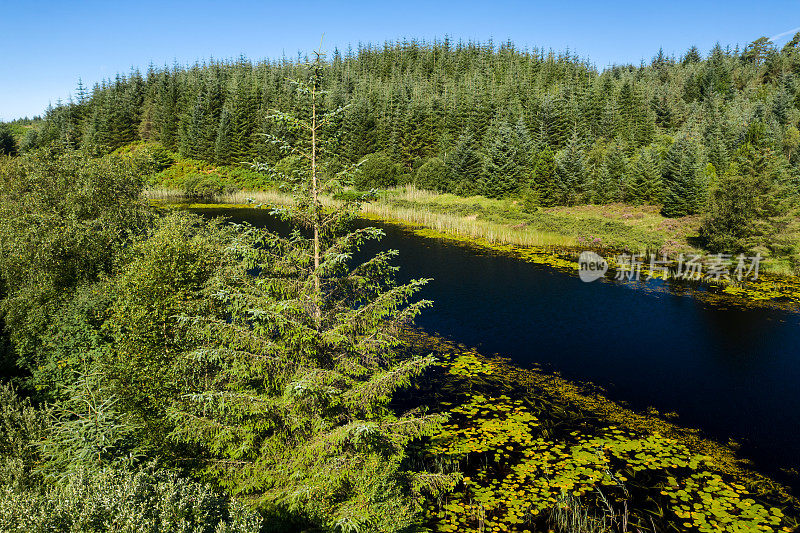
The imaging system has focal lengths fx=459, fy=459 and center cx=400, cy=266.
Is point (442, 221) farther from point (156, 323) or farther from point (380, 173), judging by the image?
point (156, 323)

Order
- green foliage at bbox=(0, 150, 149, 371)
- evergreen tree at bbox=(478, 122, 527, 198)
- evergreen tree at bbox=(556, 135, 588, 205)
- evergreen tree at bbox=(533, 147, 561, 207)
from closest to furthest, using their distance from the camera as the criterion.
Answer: green foliage at bbox=(0, 150, 149, 371) → evergreen tree at bbox=(533, 147, 561, 207) → evergreen tree at bbox=(556, 135, 588, 205) → evergreen tree at bbox=(478, 122, 527, 198)

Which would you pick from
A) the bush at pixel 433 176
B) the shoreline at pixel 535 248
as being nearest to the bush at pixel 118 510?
the shoreline at pixel 535 248

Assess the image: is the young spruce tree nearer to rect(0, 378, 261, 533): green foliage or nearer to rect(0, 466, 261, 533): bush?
rect(0, 378, 261, 533): green foliage

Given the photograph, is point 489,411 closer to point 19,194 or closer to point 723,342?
point 723,342

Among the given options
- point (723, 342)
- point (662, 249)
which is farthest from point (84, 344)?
point (662, 249)

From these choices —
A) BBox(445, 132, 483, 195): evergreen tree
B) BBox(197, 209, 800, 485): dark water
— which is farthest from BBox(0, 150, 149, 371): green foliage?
BBox(445, 132, 483, 195): evergreen tree

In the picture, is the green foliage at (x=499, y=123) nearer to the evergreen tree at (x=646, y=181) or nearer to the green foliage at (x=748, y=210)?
the evergreen tree at (x=646, y=181)
